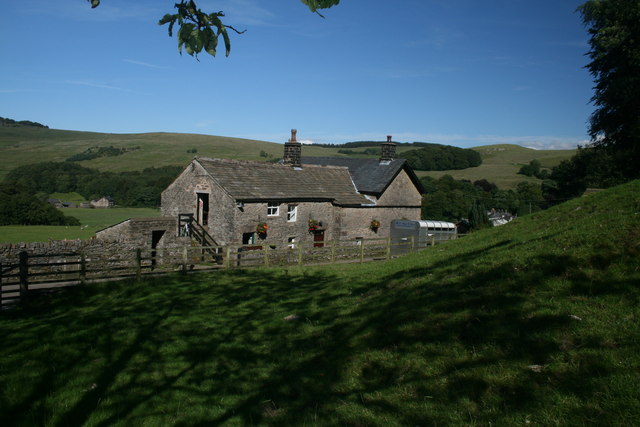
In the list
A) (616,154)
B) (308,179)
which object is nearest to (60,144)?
(308,179)

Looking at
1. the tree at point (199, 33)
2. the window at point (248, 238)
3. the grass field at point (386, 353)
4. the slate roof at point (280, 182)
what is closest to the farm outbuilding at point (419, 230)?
the slate roof at point (280, 182)

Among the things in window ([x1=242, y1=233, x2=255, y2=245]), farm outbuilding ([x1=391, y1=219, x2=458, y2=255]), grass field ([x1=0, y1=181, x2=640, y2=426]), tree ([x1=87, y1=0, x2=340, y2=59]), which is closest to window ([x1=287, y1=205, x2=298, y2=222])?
window ([x1=242, y1=233, x2=255, y2=245])

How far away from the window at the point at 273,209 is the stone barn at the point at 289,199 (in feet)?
0.22

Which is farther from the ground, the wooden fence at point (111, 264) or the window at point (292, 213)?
the window at point (292, 213)

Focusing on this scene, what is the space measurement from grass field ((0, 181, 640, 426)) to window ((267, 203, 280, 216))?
16740 millimetres

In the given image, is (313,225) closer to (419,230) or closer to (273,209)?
(273,209)

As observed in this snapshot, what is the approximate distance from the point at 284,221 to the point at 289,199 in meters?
1.52

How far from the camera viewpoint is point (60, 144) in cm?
16550

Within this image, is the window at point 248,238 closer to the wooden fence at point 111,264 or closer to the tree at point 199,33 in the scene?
the wooden fence at point 111,264

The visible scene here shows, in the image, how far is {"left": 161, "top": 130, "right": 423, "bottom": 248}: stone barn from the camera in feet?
90.2

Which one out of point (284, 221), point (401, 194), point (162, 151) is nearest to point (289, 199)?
point (284, 221)

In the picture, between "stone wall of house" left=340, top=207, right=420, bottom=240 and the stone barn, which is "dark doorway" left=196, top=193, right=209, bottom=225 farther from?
"stone wall of house" left=340, top=207, right=420, bottom=240

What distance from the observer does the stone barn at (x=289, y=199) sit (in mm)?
27484

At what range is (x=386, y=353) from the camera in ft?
23.6
